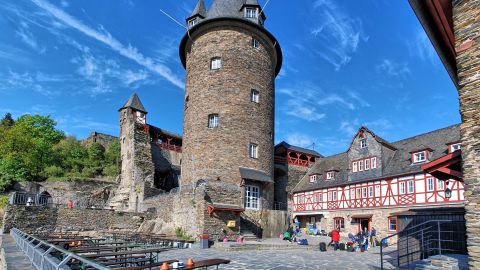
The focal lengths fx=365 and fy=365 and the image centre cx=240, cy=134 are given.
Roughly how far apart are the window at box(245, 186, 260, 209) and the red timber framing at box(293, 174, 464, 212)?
23.1 feet

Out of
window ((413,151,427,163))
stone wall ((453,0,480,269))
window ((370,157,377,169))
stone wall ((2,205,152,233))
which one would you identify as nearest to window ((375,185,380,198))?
window ((370,157,377,169))

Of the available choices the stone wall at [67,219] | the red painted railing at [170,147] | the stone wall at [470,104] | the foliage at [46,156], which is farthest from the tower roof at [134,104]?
the stone wall at [470,104]

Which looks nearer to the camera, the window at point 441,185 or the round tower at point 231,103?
the window at point 441,185

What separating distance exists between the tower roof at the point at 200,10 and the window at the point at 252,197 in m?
12.3

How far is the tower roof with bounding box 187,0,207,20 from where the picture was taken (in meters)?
25.1

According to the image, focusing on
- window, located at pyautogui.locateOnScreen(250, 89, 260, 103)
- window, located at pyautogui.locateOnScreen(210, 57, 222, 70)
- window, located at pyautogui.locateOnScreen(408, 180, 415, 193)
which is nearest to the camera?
window, located at pyautogui.locateOnScreen(408, 180, 415, 193)

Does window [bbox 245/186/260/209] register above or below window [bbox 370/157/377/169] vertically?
below

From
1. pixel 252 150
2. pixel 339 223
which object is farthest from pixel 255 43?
pixel 339 223

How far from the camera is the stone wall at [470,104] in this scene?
5.09 m

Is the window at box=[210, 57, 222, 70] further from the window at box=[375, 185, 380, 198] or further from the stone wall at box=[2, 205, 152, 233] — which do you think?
the window at box=[375, 185, 380, 198]

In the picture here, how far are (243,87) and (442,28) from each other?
17.2 m

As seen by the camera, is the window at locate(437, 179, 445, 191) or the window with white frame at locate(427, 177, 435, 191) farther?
the window with white frame at locate(427, 177, 435, 191)

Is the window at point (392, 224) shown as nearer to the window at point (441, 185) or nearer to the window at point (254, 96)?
the window at point (441, 185)

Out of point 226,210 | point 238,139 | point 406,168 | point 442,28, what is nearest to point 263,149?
point 238,139
